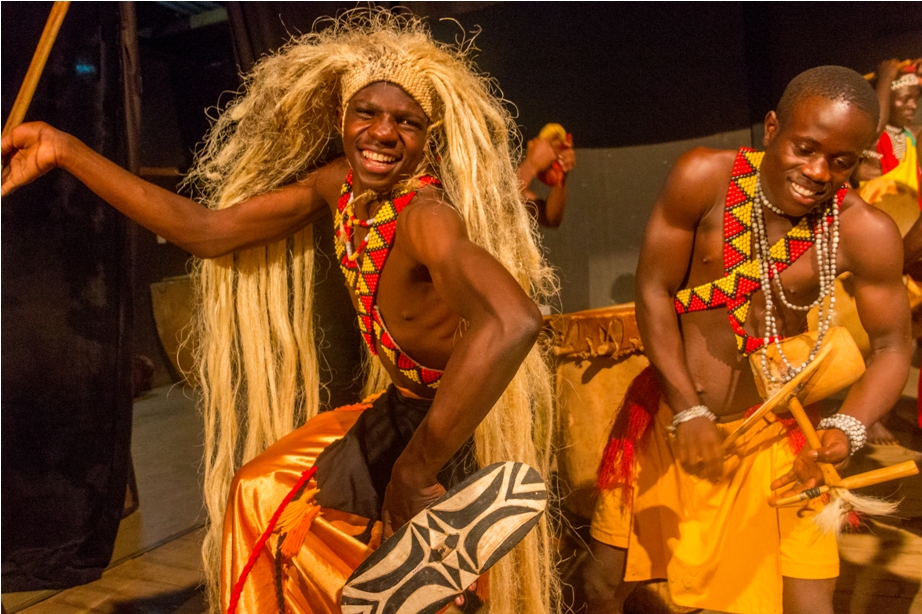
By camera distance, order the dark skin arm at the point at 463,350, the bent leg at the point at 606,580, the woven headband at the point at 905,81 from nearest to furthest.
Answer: the dark skin arm at the point at 463,350, the bent leg at the point at 606,580, the woven headband at the point at 905,81

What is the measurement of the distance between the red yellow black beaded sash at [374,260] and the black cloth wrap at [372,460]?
0.14 m

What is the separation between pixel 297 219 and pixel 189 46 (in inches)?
39.0

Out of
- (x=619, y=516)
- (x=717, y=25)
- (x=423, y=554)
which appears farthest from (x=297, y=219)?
(x=717, y=25)

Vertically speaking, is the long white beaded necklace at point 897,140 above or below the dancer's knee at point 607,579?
above

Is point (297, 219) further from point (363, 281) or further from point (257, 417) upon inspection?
point (257, 417)

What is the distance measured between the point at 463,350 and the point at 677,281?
30.9 inches

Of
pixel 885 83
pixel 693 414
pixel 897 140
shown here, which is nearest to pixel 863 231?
pixel 693 414

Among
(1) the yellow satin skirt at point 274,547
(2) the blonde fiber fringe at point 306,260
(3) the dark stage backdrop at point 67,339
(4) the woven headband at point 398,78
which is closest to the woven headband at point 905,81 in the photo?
(2) the blonde fiber fringe at point 306,260

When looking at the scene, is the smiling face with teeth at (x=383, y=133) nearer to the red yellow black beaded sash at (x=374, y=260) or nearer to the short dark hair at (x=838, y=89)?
the red yellow black beaded sash at (x=374, y=260)

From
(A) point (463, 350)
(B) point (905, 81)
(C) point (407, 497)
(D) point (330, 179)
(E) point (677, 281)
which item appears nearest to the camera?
(A) point (463, 350)

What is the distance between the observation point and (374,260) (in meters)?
1.58

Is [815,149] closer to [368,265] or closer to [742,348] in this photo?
[742,348]

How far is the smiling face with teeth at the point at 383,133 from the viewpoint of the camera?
153 centimetres

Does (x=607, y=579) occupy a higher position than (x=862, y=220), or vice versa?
(x=862, y=220)
